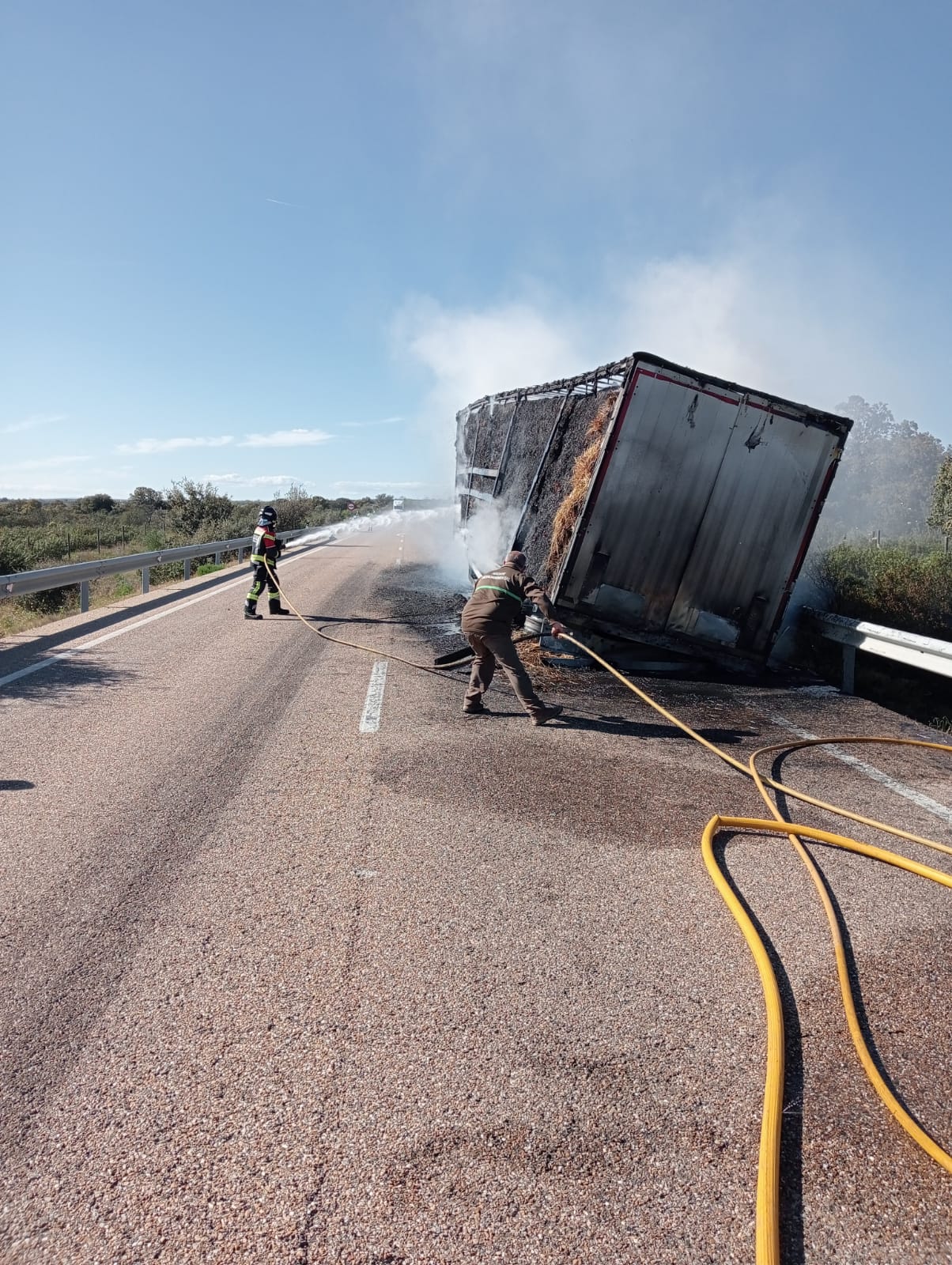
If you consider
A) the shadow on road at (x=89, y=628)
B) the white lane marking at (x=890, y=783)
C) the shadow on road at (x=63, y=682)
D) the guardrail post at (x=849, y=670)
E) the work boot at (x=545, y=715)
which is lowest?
the shadow on road at (x=89, y=628)

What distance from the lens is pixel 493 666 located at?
7.01 meters

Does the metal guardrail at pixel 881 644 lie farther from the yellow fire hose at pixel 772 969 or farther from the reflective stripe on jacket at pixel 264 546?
the reflective stripe on jacket at pixel 264 546

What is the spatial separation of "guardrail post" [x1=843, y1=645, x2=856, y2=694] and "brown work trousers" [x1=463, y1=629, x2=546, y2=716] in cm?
A: 366

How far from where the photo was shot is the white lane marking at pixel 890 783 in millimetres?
4980

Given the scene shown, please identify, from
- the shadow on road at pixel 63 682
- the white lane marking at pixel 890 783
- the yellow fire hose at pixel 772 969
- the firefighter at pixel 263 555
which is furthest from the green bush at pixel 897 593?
the shadow on road at pixel 63 682

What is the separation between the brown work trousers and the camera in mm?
6602

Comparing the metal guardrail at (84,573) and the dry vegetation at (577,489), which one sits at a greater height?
the dry vegetation at (577,489)

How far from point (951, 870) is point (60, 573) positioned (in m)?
10.4

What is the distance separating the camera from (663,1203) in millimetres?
2080

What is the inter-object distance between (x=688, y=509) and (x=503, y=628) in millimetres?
2636

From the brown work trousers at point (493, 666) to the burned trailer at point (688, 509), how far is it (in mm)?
1566

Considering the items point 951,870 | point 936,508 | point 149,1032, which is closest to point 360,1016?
point 149,1032

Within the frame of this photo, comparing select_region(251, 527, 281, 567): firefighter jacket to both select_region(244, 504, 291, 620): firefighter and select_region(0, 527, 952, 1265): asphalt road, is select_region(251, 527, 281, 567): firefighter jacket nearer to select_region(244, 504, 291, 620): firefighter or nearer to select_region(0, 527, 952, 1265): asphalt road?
select_region(244, 504, 291, 620): firefighter

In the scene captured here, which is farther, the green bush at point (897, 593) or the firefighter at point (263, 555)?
the firefighter at point (263, 555)
